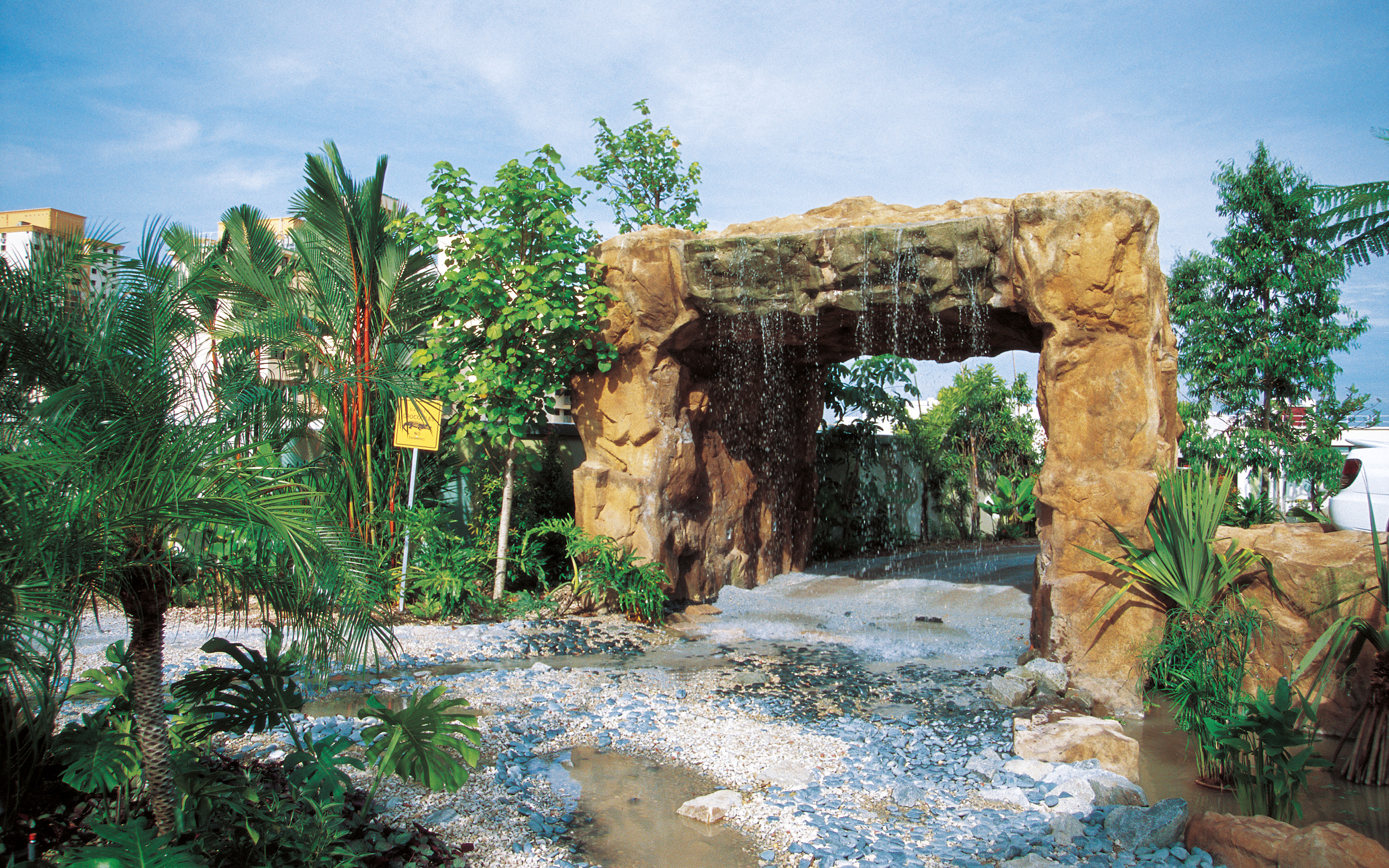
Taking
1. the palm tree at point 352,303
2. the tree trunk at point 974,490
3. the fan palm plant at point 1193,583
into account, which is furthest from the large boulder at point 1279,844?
the tree trunk at point 974,490

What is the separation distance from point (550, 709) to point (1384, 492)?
23.1 ft

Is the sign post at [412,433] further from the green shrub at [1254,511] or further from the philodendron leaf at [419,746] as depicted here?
the green shrub at [1254,511]

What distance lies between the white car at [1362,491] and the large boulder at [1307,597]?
99 centimetres

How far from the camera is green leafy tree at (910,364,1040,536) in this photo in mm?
14516

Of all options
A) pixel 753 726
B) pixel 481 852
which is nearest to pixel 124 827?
pixel 481 852

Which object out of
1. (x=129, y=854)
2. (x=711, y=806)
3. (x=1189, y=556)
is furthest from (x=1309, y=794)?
(x=129, y=854)

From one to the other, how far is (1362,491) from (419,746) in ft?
25.2

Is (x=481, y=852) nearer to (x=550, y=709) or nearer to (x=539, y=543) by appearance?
(x=550, y=709)

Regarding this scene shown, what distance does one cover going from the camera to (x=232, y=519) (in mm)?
2422

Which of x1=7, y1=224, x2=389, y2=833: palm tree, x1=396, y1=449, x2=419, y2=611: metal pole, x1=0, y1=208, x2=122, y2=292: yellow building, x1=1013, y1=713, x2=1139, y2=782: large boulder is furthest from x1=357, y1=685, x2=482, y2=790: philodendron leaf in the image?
x1=396, y1=449, x2=419, y2=611: metal pole

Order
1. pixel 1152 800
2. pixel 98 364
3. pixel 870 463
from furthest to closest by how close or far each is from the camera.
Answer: pixel 870 463
pixel 1152 800
pixel 98 364

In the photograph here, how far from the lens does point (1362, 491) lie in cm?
706

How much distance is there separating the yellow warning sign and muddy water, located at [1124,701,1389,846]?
5527 millimetres

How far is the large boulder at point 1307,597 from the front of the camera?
479 cm
